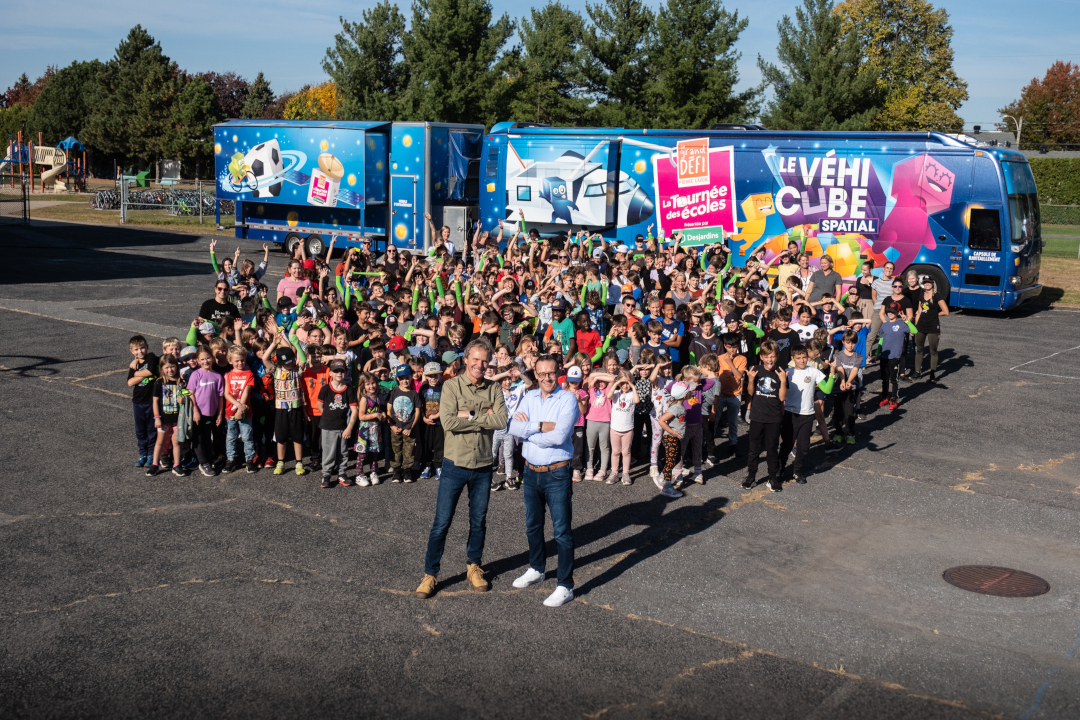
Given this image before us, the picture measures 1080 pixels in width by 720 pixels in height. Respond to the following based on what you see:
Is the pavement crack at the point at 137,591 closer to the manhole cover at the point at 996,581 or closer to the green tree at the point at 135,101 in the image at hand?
the manhole cover at the point at 996,581

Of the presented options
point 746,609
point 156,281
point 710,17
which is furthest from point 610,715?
point 710,17

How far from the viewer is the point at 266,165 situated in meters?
29.7

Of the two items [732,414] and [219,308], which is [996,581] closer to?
[732,414]

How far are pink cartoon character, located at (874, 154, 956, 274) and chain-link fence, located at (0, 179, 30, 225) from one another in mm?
35428

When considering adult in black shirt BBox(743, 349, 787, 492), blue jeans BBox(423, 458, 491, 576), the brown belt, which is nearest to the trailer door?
adult in black shirt BBox(743, 349, 787, 492)

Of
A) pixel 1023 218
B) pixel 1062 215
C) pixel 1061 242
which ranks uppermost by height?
pixel 1062 215

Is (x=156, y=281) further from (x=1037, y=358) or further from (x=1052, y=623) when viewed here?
(x=1052, y=623)

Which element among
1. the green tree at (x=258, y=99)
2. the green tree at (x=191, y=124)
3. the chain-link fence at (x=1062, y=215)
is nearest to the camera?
the chain-link fence at (x=1062, y=215)

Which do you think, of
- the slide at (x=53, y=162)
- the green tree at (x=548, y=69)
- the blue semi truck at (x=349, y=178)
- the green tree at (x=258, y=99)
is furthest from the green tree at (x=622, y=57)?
the green tree at (x=258, y=99)

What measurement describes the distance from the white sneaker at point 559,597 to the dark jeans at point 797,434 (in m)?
4.06

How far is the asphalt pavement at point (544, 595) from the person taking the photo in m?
5.71

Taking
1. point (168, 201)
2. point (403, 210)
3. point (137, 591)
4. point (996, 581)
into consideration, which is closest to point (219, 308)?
point (137, 591)

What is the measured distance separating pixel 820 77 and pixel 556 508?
38560 millimetres

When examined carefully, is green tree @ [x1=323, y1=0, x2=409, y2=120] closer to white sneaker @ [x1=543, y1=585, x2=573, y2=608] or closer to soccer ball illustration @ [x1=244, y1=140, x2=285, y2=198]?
soccer ball illustration @ [x1=244, y1=140, x2=285, y2=198]
